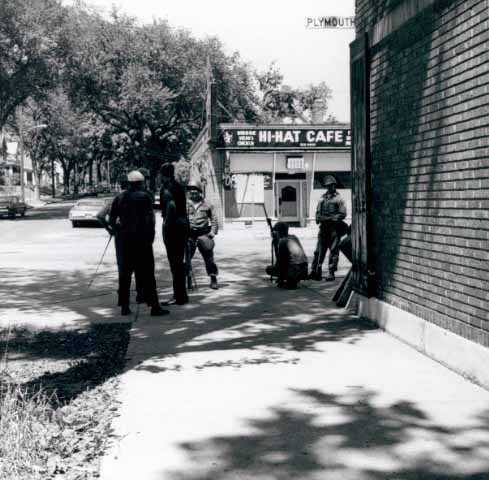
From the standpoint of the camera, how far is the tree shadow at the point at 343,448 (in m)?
4.03

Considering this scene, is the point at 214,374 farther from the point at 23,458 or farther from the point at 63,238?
the point at 63,238

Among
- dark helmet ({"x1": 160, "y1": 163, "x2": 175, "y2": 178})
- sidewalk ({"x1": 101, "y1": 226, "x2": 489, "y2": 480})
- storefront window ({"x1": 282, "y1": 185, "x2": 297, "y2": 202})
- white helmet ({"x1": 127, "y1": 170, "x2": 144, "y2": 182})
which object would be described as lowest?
sidewalk ({"x1": 101, "y1": 226, "x2": 489, "y2": 480})

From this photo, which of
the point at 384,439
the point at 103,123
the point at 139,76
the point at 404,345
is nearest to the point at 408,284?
the point at 404,345

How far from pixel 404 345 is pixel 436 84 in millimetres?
2479

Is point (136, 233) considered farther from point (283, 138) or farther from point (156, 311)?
point (283, 138)

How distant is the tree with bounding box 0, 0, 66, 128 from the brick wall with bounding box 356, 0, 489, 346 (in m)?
34.1

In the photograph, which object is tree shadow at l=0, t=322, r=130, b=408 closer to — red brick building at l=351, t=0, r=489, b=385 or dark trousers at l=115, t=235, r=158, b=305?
dark trousers at l=115, t=235, r=158, b=305

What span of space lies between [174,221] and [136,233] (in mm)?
799

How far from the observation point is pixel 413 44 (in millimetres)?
7301

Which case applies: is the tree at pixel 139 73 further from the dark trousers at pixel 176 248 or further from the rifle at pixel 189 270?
the dark trousers at pixel 176 248

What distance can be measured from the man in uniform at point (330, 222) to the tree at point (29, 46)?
101ft

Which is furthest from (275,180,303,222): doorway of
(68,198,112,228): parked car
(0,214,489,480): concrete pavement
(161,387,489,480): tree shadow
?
(161,387,489,480): tree shadow

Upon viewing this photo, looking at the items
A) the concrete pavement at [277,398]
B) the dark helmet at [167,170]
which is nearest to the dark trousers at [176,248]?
the concrete pavement at [277,398]

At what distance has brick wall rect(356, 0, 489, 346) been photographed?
19.1ft
